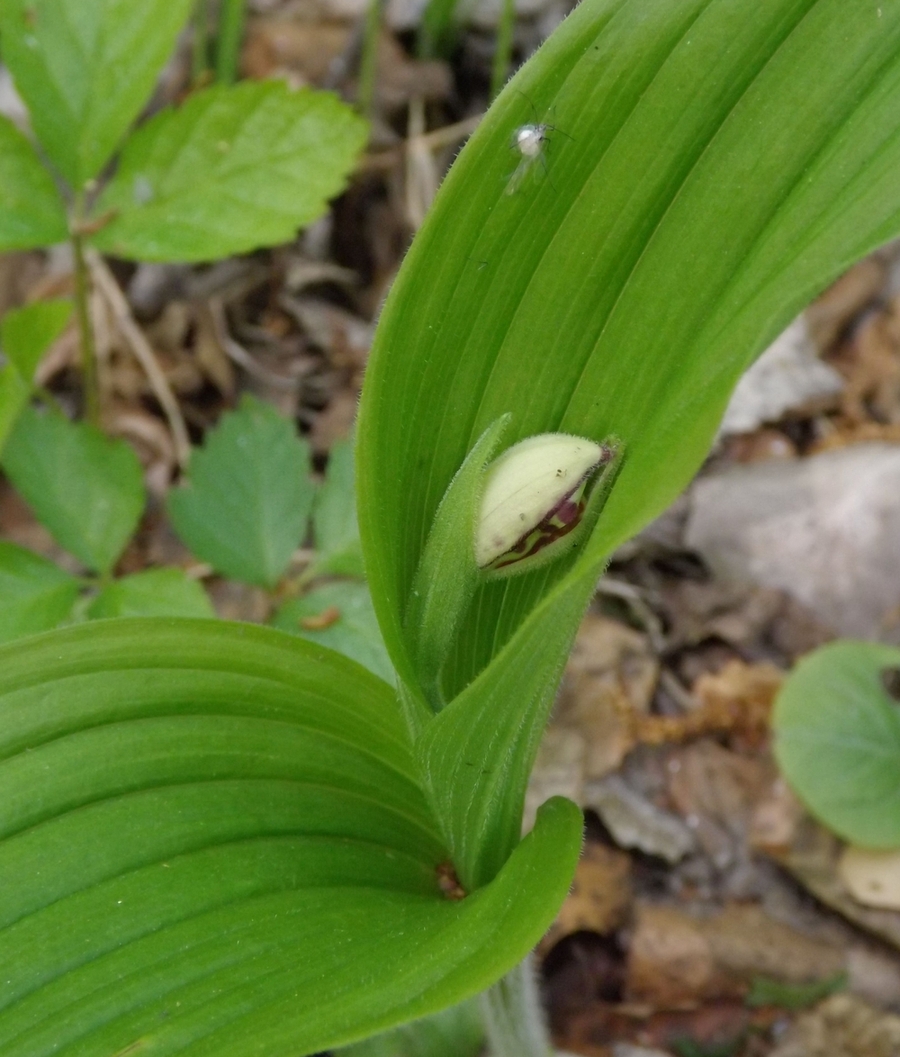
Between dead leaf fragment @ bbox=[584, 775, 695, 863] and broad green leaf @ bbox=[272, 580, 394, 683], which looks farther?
dead leaf fragment @ bbox=[584, 775, 695, 863]

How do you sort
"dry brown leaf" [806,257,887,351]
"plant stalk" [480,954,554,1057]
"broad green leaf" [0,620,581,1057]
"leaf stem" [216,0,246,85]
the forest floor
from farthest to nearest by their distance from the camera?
"dry brown leaf" [806,257,887,351]
"leaf stem" [216,0,246,85]
the forest floor
"plant stalk" [480,954,554,1057]
"broad green leaf" [0,620,581,1057]

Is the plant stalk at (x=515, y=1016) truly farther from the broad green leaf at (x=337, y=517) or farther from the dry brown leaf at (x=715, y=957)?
the broad green leaf at (x=337, y=517)

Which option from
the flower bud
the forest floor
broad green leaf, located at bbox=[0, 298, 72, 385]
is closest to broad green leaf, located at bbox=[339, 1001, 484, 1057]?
the forest floor

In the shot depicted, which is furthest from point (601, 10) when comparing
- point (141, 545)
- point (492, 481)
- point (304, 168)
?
point (141, 545)

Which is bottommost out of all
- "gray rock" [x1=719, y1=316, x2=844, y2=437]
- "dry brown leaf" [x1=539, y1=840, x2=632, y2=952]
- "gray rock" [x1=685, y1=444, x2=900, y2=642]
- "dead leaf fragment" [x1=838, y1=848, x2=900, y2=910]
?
"dry brown leaf" [x1=539, y1=840, x2=632, y2=952]

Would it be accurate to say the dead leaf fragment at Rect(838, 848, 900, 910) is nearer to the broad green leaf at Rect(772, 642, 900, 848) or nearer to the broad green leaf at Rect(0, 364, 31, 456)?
the broad green leaf at Rect(772, 642, 900, 848)

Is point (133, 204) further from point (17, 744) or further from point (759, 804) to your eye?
point (759, 804)
